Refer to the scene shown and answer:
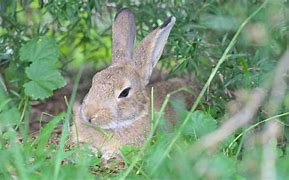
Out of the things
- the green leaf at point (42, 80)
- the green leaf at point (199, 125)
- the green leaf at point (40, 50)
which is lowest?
the green leaf at point (199, 125)

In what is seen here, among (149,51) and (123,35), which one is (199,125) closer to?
(149,51)

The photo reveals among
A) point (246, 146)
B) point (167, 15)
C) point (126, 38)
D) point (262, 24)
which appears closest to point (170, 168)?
point (246, 146)

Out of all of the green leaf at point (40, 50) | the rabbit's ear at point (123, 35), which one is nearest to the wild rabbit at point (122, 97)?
the rabbit's ear at point (123, 35)

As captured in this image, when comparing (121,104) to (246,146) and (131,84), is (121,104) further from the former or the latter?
(246,146)

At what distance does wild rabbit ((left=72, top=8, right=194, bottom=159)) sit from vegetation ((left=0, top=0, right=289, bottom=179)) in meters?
0.21

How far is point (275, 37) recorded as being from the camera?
5113mm

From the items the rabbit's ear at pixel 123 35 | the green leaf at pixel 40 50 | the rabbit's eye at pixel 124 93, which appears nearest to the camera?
the rabbit's eye at pixel 124 93

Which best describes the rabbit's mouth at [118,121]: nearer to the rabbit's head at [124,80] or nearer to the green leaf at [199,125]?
the rabbit's head at [124,80]

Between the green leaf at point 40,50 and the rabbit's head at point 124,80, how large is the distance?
34 cm

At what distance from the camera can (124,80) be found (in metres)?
5.67

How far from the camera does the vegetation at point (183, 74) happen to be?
13.1 ft

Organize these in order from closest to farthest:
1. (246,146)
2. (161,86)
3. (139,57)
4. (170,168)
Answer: (170,168) → (246,146) → (139,57) → (161,86)

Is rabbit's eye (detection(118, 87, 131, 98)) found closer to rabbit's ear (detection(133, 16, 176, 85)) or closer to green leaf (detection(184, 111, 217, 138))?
rabbit's ear (detection(133, 16, 176, 85))

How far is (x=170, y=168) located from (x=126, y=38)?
7.47 feet
